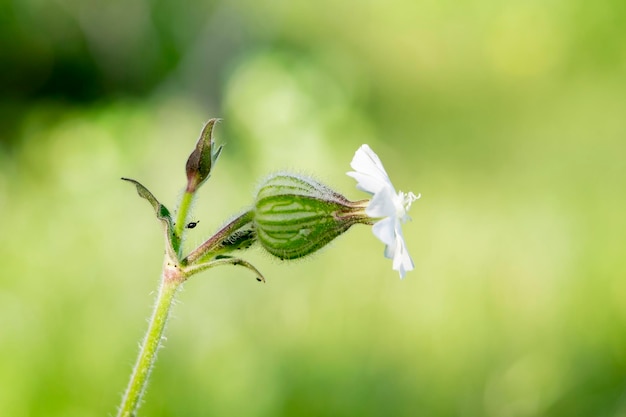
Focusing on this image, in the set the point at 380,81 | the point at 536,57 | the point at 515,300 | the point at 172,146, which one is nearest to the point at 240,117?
the point at 172,146

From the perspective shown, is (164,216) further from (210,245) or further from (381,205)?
(381,205)

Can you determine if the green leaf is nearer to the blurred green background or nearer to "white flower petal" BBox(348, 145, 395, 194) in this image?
"white flower petal" BBox(348, 145, 395, 194)

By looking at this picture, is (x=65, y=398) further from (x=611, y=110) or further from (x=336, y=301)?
(x=611, y=110)

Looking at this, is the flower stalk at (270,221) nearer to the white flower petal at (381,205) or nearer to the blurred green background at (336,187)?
the white flower petal at (381,205)

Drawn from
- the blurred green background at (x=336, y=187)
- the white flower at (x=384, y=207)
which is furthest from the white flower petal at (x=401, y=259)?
the blurred green background at (x=336, y=187)

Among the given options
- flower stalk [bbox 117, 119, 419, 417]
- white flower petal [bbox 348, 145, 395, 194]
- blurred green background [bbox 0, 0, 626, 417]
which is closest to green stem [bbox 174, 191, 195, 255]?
flower stalk [bbox 117, 119, 419, 417]

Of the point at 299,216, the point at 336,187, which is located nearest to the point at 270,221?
the point at 299,216
